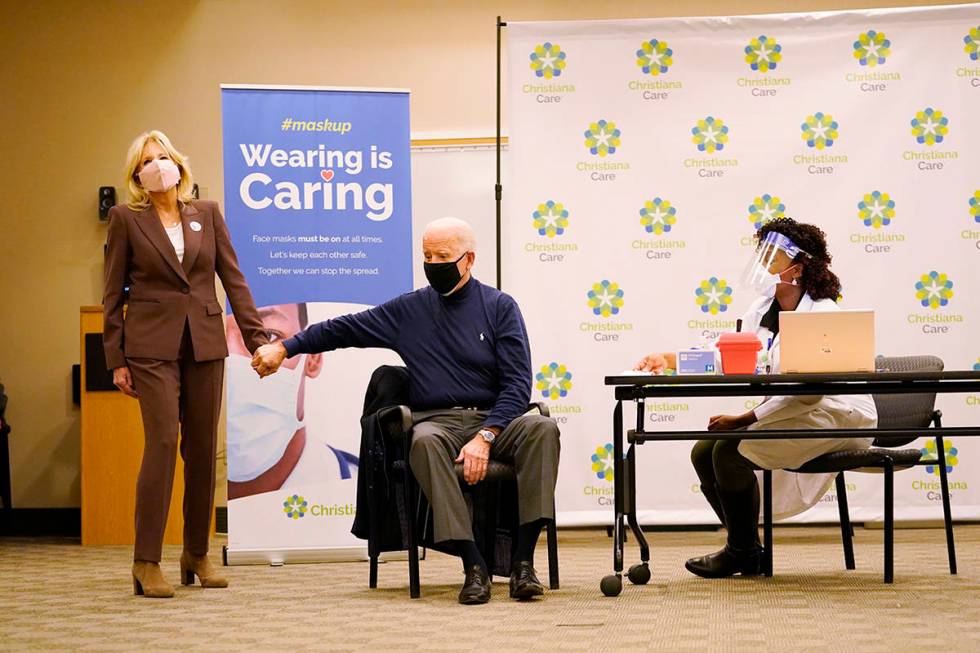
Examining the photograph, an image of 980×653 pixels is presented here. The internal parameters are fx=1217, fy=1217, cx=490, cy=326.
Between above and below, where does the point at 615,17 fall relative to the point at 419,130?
above

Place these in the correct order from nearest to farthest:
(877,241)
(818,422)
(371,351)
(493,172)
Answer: (818,422) < (371,351) < (877,241) < (493,172)

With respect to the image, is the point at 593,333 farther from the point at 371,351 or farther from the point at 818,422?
the point at 818,422

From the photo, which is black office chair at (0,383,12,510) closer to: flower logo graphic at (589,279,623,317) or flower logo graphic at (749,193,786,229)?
flower logo graphic at (589,279,623,317)

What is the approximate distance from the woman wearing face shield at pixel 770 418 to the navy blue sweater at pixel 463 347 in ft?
1.47

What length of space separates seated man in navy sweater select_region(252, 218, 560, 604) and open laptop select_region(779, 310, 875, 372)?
0.79m

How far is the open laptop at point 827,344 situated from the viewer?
12.1 ft

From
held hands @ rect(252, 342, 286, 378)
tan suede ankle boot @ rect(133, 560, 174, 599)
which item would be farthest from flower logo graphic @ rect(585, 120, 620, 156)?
tan suede ankle boot @ rect(133, 560, 174, 599)

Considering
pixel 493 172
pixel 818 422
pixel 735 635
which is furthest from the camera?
pixel 493 172

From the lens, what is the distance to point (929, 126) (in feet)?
18.8

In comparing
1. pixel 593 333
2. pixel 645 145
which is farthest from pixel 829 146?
pixel 593 333

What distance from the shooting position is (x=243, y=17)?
6816 millimetres

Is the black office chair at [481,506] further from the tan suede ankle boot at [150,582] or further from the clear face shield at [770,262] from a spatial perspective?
the clear face shield at [770,262]

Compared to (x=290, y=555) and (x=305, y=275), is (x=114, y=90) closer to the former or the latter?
(x=305, y=275)

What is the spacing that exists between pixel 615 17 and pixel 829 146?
5.22 ft
